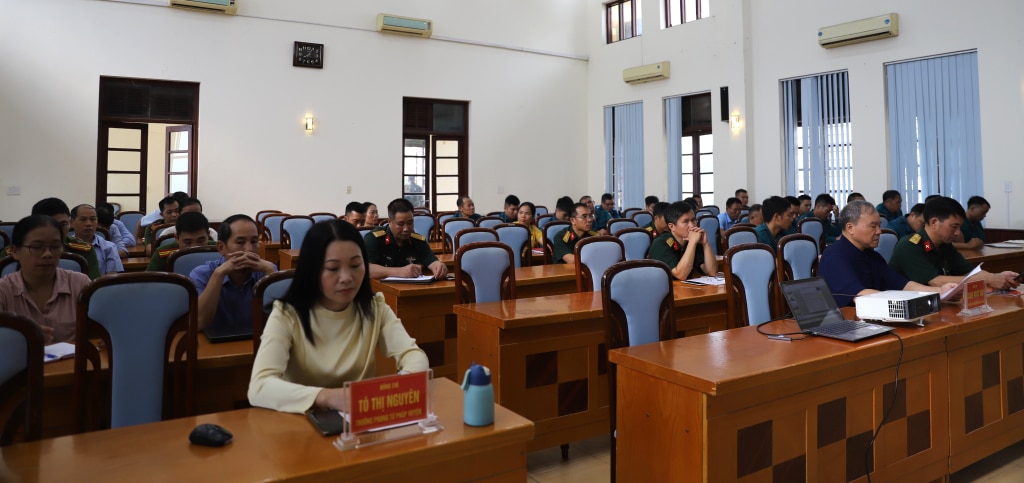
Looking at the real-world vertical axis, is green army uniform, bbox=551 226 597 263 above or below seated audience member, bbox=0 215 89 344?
above

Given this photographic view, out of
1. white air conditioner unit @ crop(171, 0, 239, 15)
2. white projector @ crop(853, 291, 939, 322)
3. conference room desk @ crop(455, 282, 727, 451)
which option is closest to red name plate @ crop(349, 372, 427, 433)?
conference room desk @ crop(455, 282, 727, 451)

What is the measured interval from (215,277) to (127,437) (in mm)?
1001

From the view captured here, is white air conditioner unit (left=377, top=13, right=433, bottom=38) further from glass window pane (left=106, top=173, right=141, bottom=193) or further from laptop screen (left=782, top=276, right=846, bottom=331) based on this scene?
laptop screen (left=782, top=276, right=846, bottom=331)

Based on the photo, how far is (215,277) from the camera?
2.31 m

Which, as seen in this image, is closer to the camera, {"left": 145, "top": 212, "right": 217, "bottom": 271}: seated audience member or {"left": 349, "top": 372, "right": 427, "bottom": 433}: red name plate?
{"left": 349, "top": 372, "right": 427, "bottom": 433}: red name plate

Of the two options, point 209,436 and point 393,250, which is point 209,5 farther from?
point 209,436

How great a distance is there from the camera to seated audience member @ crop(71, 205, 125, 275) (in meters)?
3.96

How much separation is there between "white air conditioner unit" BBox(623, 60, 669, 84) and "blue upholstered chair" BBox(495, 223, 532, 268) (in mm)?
6026

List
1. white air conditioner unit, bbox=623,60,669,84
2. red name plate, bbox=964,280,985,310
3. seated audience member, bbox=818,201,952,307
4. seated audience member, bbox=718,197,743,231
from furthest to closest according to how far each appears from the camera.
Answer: white air conditioner unit, bbox=623,60,669,84 < seated audience member, bbox=718,197,743,231 < seated audience member, bbox=818,201,952,307 < red name plate, bbox=964,280,985,310

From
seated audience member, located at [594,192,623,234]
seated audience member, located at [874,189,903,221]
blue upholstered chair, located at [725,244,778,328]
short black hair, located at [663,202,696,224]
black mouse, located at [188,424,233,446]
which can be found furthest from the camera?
seated audience member, located at [594,192,623,234]

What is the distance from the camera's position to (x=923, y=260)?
3211mm

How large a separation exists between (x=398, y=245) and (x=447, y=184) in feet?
21.1

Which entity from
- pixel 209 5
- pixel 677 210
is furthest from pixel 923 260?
pixel 209 5

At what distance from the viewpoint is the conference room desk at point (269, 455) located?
1.20m
